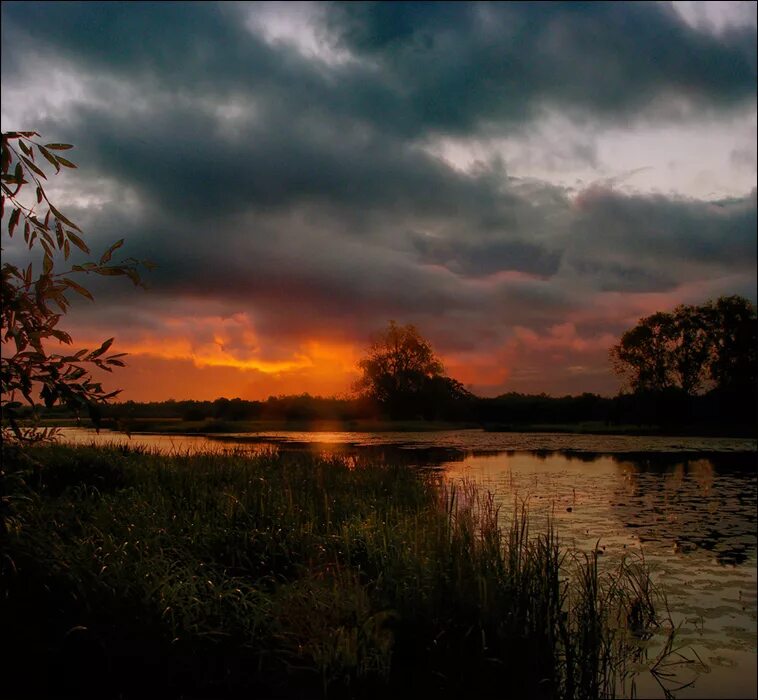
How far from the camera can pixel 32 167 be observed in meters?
4.60

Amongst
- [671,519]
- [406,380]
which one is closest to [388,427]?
[406,380]

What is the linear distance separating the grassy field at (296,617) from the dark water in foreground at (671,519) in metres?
Answer: 0.72

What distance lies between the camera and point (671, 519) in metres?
16.2

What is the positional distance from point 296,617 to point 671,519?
39.4 feet

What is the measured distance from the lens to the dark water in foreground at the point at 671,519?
8125 millimetres

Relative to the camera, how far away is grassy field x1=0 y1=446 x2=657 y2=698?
21.6ft

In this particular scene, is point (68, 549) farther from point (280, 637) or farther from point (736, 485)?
point (736, 485)

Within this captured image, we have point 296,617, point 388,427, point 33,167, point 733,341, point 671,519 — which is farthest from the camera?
point 388,427

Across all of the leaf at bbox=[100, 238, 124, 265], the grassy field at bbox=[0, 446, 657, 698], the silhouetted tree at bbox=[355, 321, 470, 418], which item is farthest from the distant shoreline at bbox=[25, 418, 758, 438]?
the leaf at bbox=[100, 238, 124, 265]

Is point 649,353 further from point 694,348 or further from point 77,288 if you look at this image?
point 77,288

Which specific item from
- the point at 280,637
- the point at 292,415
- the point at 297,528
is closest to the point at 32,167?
the point at 280,637

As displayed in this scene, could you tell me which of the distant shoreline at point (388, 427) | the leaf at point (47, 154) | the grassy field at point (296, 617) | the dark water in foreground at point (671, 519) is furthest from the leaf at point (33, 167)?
the distant shoreline at point (388, 427)

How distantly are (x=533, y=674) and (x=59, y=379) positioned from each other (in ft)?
18.2

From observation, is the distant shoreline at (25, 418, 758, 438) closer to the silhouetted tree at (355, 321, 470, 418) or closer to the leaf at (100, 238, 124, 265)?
the silhouetted tree at (355, 321, 470, 418)
